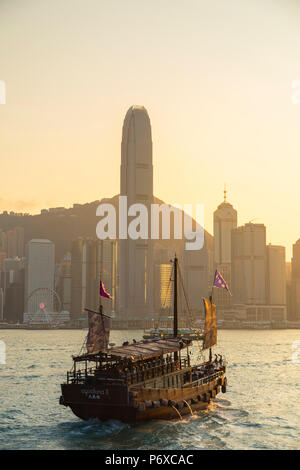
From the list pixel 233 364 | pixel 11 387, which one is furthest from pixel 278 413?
pixel 233 364

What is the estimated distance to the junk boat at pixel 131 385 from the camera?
4288cm

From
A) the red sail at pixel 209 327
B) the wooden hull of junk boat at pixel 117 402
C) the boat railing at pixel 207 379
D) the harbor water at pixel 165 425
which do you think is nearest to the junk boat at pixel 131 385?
the wooden hull of junk boat at pixel 117 402

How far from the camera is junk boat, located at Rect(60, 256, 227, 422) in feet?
141

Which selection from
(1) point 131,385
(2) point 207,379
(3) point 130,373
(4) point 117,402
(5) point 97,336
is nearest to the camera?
(4) point 117,402

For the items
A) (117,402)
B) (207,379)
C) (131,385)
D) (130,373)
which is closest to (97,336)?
(130,373)

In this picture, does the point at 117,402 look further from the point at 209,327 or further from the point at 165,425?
the point at 209,327

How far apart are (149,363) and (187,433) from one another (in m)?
6.77

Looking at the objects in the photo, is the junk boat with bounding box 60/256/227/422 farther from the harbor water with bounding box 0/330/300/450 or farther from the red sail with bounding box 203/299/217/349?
the red sail with bounding box 203/299/217/349

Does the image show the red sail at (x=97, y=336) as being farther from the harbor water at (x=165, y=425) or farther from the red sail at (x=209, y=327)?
the red sail at (x=209, y=327)

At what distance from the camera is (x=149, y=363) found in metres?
48.8

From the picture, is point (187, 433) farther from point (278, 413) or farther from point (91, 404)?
point (278, 413)

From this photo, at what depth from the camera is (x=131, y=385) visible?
4294cm
